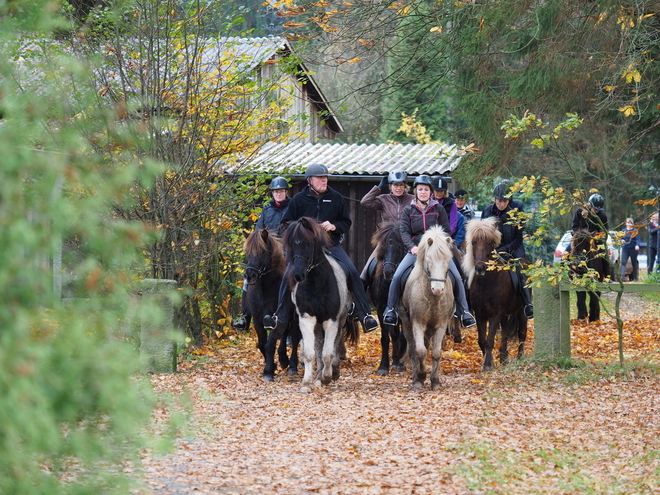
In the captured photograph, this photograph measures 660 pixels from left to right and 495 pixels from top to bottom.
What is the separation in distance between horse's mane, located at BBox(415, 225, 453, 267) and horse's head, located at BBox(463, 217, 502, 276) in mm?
1393

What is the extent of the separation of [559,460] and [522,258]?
229 inches

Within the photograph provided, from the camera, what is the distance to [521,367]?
37.5 ft

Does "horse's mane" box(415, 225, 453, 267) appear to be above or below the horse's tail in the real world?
above

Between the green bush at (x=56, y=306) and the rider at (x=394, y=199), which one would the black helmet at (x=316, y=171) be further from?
the green bush at (x=56, y=306)

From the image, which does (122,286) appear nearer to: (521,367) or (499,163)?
(521,367)

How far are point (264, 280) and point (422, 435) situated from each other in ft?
14.3

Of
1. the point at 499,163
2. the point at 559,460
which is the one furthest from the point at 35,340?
the point at 499,163

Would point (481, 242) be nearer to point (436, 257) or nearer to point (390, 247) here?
point (390, 247)

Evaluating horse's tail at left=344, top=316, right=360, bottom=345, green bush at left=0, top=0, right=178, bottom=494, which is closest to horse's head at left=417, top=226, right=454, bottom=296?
horse's tail at left=344, top=316, right=360, bottom=345

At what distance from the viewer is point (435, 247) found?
1001cm

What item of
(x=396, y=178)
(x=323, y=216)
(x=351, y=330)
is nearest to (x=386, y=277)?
(x=351, y=330)

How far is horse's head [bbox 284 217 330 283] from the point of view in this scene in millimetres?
9797

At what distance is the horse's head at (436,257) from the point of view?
32.6 feet

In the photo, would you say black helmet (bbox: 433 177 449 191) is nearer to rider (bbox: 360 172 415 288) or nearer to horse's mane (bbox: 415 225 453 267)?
rider (bbox: 360 172 415 288)
